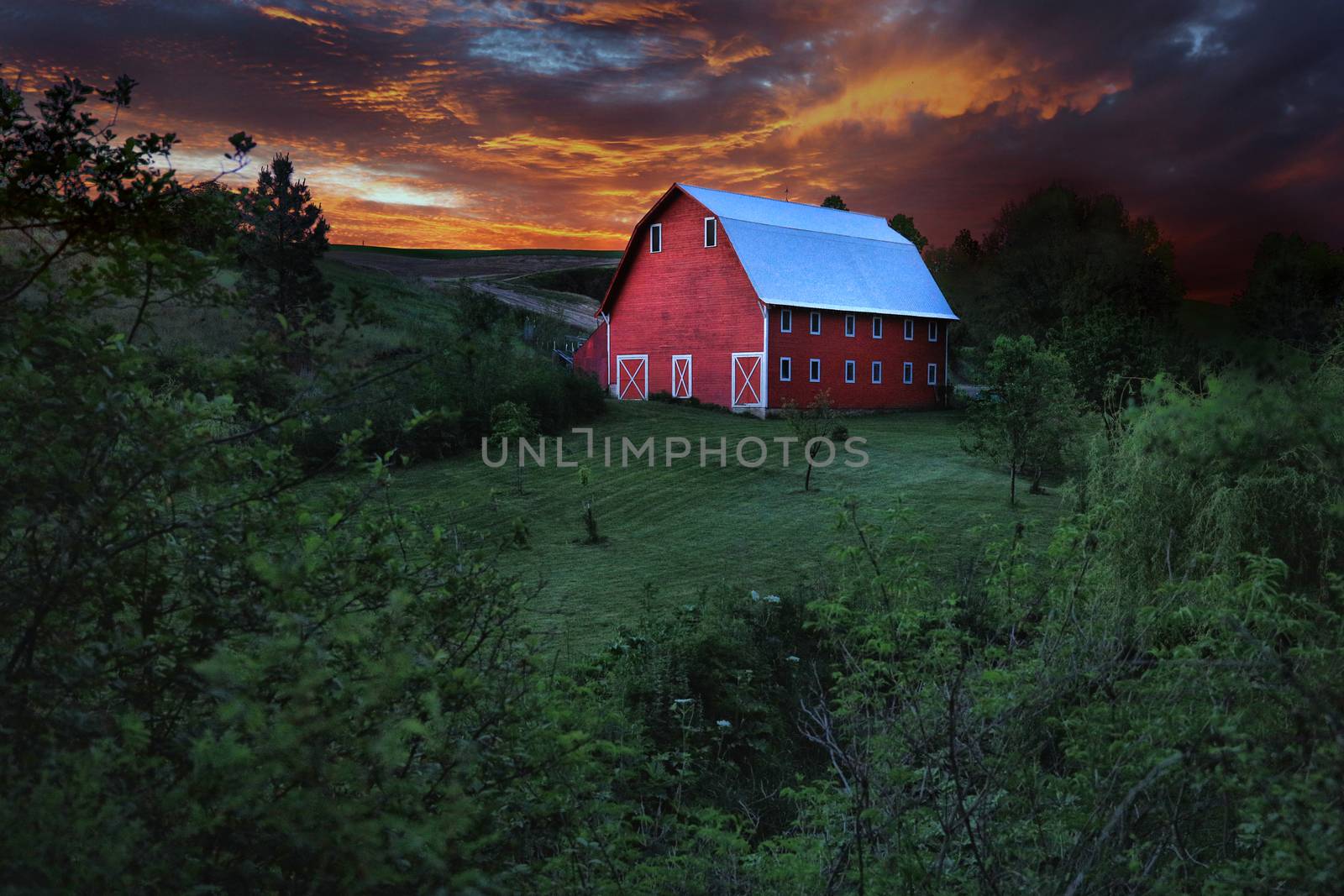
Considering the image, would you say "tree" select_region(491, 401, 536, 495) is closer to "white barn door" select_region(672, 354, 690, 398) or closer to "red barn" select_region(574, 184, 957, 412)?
"red barn" select_region(574, 184, 957, 412)

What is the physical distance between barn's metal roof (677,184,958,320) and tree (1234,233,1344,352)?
28.1 meters

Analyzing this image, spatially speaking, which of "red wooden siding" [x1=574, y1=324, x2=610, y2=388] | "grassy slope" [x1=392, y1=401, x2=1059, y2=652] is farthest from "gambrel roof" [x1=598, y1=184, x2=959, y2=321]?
"grassy slope" [x1=392, y1=401, x2=1059, y2=652]

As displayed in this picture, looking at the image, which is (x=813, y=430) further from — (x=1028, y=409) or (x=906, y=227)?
(x=906, y=227)

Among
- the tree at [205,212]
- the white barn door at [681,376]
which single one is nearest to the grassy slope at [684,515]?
the tree at [205,212]

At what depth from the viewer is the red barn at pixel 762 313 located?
3712 cm

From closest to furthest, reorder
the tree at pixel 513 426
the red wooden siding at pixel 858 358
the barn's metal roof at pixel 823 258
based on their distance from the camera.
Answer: the tree at pixel 513 426
the red wooden siding at pixel 858 358
the barn's metal roof at pixel 823 258

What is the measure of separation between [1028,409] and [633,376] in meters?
21.0

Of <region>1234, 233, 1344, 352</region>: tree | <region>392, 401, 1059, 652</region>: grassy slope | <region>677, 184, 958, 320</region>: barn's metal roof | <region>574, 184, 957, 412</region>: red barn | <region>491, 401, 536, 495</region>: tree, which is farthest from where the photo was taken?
<region>1234, 233, 1344, 352</region>: tree

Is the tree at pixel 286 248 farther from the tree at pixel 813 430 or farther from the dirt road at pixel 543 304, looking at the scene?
the dirt road at pixel 543 304

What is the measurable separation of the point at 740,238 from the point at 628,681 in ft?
97.3

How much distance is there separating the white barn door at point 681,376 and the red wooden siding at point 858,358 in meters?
3.67

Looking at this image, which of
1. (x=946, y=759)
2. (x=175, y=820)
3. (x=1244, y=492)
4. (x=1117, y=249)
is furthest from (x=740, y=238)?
(x=175, y=820)

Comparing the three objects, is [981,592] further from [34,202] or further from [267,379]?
[34,202]

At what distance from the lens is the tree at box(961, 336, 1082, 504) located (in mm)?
22156
